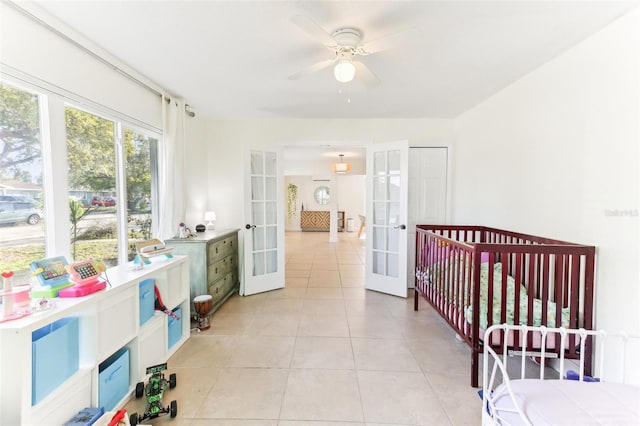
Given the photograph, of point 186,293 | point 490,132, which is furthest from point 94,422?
point 490,132

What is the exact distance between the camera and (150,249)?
2256mm

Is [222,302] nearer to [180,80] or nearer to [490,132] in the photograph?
[180,80]

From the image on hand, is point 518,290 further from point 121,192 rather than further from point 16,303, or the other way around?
point 121,192

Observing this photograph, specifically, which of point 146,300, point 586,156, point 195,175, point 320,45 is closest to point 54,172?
point 146,300

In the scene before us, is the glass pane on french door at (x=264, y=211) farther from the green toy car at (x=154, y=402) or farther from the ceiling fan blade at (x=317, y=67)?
the green toy car at (x=154, y=402)

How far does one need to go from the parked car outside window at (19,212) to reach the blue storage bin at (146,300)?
752mm

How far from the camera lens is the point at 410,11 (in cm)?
165

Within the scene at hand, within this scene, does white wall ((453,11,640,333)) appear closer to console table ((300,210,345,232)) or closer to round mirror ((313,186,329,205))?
console table ((300,210,345,232))

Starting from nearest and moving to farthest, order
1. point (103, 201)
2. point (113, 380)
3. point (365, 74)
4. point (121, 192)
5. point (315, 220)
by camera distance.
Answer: point (113, 380) < point (365, 74) < point (103, 201) < point (121, 192) < point (315, 220)

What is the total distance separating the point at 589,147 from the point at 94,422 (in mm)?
3373

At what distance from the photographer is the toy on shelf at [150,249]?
2188 mm

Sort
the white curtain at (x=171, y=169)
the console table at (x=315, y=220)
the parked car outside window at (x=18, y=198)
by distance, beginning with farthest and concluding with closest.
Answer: the console table at (x=315, y=220)
the white curtain at (x=171, y=169)
the parked car outside window at (x=18, y=198)

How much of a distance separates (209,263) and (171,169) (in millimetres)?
1084

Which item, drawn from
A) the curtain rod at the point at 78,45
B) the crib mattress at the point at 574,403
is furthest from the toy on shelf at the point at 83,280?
the crib mattress at the point at 574,403
